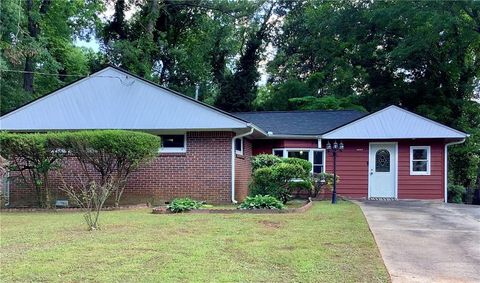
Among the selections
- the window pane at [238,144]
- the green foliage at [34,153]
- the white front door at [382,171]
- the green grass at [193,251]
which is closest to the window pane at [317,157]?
the white front door at [382,171]

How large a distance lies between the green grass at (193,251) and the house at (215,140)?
4742 mm

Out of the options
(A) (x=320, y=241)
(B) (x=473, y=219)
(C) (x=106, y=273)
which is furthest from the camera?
(B) (x=473, y=219)

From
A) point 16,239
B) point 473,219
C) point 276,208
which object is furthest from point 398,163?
point 16,239

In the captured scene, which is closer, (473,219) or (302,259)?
(302,259)

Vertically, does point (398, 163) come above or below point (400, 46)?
below

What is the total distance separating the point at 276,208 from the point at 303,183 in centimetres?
411

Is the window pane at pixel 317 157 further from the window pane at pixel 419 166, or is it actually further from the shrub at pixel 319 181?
the window pane at pixel 419 166

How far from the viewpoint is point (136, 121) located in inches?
547

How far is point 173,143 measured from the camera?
13953 mm

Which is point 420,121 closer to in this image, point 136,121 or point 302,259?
point 136,121

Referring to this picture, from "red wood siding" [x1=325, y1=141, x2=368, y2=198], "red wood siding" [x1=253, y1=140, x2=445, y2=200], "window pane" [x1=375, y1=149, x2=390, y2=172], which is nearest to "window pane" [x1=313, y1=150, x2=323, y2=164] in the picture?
"red wood siding" [x1=253, y1=140, x2=445, y2=200]

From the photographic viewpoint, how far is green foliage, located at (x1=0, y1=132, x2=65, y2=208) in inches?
435

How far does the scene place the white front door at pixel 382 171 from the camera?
52.5ft

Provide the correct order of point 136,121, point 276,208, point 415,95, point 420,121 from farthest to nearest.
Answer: point 415,95
point 420,121
point 136,121
point 276,208
